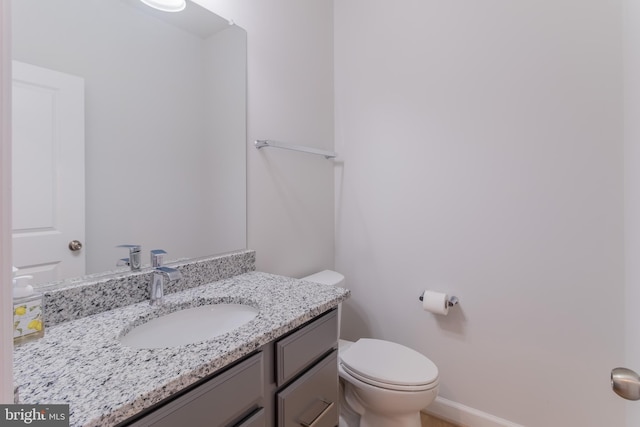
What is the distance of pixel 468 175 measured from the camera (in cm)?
158

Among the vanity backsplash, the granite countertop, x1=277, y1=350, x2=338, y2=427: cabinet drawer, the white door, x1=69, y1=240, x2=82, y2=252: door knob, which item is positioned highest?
the white door

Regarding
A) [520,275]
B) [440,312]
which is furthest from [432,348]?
[520,275]

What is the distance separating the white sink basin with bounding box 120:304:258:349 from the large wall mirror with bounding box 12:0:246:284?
0.25m

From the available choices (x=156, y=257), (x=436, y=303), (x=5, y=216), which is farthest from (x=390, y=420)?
(x=5, y=216)

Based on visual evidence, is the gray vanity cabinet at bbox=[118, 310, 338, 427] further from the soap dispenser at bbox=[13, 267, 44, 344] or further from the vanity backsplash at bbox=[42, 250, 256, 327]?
the vanity backsplash at bbox=[42, 250, 256, 327]

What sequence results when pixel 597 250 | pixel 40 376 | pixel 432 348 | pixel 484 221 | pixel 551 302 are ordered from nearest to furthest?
pixel 40 376, pixel 597 250, pixel 551 302, pixel 484 221, pixel 432 348

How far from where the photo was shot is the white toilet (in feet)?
4.15

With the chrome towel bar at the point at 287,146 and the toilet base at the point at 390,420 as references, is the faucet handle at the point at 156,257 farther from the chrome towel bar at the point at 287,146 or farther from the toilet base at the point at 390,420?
the toilet base at the point at 390,420

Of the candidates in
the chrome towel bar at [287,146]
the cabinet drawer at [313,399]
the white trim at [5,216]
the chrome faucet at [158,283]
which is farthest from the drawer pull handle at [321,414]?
the chrome towel bar at [287,146]

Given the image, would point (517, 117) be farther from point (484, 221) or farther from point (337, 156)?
point (337, 156)

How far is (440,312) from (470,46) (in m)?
1.41

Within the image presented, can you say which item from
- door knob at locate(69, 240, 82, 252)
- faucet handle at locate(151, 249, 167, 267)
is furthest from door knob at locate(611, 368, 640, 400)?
door knob at locate(69, 240, 82, 252)

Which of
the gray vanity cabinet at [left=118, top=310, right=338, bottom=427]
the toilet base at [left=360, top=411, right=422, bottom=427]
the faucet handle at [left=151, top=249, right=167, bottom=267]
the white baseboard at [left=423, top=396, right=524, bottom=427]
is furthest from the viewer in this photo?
the white baseboard at [left=423, top=396, right=524, bottom=427]

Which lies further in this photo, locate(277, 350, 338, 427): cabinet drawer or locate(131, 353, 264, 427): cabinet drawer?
locate(277, 350, 338, 427): cabinet drawer
